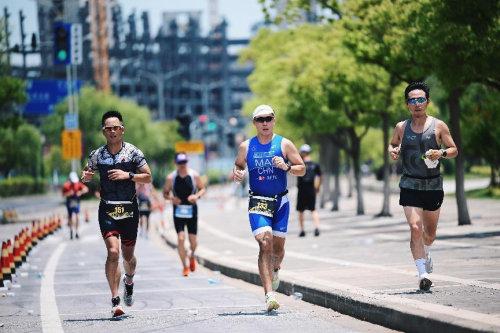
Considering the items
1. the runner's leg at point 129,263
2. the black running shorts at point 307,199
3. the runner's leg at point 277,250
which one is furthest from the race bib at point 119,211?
the black running shorts at point 307,199

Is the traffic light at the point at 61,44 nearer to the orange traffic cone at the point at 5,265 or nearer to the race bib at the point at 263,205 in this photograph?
the orange traffic cone at the point at 5,265

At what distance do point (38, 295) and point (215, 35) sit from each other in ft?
579

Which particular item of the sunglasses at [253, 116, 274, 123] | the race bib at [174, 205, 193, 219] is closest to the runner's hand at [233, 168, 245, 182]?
the sunglasses at [253, 116, 274, 123]

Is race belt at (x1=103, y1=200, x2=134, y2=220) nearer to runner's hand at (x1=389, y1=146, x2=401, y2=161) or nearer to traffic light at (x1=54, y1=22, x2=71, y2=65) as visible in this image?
runner's hand at (x1=389, y1=146, x2=401, y2=161)

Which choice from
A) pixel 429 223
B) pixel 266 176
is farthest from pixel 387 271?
pixel 266 176

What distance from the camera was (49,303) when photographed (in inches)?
534

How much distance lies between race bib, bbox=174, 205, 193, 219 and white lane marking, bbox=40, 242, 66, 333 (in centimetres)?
225

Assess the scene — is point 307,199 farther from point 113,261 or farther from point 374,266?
point 113,261

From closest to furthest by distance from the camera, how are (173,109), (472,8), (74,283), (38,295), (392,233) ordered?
(38,295)
(74,283)
(472,8)
(392,233)
(173,109)

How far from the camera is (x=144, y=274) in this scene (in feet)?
60.2

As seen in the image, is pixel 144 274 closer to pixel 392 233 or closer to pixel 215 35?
pixel 392 233

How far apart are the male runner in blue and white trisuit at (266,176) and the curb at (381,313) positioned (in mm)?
765

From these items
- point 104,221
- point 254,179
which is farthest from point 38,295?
point 254,179

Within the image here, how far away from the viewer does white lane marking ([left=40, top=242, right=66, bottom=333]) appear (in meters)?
10.9
